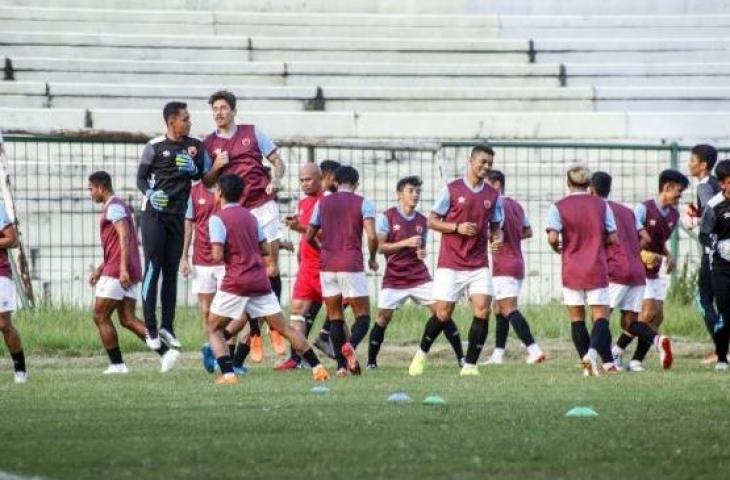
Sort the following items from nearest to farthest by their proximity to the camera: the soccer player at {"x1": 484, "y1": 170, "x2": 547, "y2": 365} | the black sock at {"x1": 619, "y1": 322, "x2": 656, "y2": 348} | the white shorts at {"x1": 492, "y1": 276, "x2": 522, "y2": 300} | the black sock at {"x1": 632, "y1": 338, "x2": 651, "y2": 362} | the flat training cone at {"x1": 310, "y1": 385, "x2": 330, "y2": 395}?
the flat training cone at {"x1": 310, "y1": 385, "x2": 330, "y2": 395} < the black sock at {"x1": 619, "y1": 322, "x2": 656, "y2": 348} < the black sock at {"x1": 632, "y1": 338, "x2": 651, "y2": 362} < the soccer player at {"x1": 484, "y1": 170, "x2": 547, "y2": 365} < the white shorts at {"x1": 492, "y1": 276, "x2": 522, "y2": 300}

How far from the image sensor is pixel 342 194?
17906 millimetres

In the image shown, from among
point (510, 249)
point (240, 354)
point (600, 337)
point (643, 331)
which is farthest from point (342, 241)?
point (643, 331)

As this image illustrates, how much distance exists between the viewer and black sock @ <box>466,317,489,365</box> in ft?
56.5

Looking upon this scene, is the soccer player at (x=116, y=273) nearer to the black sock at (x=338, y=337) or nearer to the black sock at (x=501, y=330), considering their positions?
the black sock at (x=338, y=337)

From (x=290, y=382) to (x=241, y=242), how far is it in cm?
118

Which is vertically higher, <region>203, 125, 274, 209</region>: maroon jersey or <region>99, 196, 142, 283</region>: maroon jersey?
<region>203, 125, 274, 209</region>: maroon jersey

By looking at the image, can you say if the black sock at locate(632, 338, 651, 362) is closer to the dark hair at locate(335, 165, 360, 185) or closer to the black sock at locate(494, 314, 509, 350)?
the black sock at locate(494, 314, 509, 350)

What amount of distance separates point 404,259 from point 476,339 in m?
1.87

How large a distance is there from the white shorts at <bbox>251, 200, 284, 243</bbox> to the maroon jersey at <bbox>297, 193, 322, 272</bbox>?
571 millimetres

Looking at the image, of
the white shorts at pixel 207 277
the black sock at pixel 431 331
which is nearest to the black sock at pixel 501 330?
the black sock at pixel 431 331

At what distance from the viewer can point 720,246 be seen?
17.7 m

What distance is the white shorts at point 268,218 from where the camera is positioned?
703 inches

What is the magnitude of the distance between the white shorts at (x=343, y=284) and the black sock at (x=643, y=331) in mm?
2450

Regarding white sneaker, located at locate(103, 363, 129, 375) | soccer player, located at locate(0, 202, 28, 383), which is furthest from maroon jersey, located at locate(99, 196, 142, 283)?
soccer player, located at locate(0, 202, 28, 383)
